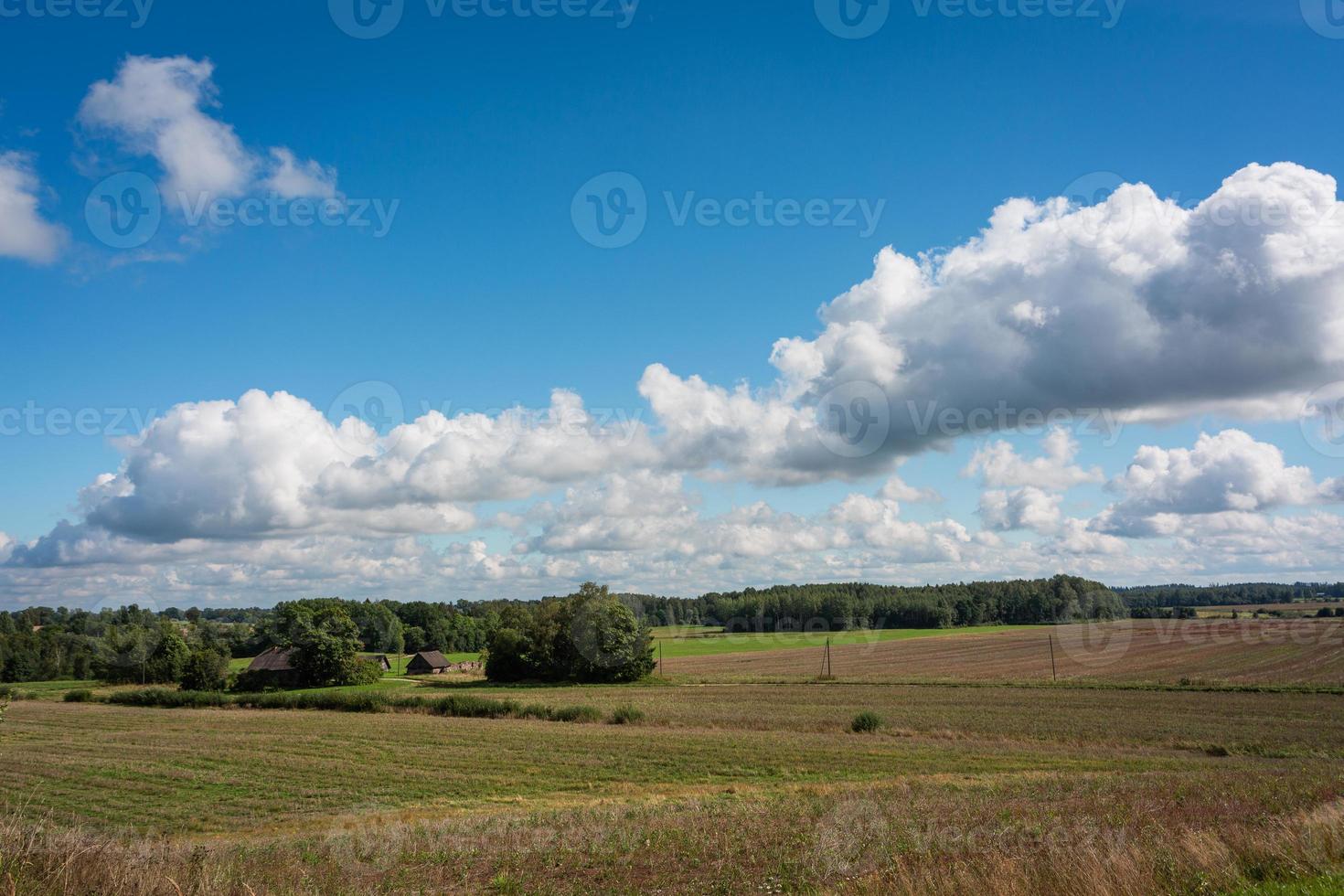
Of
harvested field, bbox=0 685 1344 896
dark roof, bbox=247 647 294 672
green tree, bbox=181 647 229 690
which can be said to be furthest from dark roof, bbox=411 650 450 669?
harvested field, bbox=0 685 1344 896

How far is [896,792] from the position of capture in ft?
69.5

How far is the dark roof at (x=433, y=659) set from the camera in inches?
4505

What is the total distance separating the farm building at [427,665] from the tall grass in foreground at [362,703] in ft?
125

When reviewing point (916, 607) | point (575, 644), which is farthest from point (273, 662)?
point (916, 607)

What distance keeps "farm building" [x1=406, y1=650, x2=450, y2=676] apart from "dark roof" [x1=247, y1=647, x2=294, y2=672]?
2370 centimetres

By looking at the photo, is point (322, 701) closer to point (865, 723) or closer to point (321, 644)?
point (321, 644)

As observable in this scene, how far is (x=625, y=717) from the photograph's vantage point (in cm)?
5012

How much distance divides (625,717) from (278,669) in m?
59.3

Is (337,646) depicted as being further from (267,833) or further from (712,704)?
(267,833)

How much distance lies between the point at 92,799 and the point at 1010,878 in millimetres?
29599

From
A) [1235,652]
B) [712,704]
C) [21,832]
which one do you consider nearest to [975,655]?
[1235,652]

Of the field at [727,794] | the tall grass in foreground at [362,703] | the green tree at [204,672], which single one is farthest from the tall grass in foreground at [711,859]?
the green tree at [204,672]

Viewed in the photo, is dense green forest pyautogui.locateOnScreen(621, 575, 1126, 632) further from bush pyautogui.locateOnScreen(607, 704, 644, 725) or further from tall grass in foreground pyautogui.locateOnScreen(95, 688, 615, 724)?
bush pyautogui.locateOnScreen(607, 704, 644, 725)

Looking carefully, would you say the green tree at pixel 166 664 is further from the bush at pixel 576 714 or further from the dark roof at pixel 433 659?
the bush at pixel 576 714
